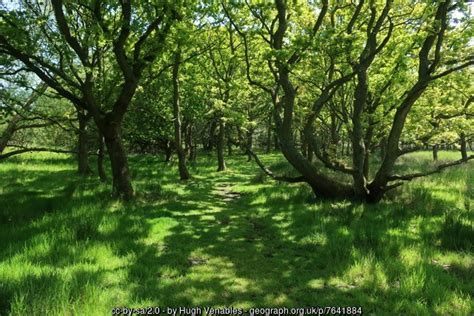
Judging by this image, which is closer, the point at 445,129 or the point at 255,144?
the point at 445,129

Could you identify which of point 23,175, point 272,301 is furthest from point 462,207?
point 23,175

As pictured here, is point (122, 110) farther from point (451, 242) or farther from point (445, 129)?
point (445, 129)

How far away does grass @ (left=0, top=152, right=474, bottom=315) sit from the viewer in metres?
5.27

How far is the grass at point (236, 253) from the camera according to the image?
17.3 feet

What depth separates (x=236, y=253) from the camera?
767 cm

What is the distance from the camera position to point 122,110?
42.1 ft

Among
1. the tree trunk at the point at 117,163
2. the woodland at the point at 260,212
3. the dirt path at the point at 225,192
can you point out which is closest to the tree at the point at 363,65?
the woodland at the point at 260,212

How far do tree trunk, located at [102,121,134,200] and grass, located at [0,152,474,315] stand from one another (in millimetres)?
608

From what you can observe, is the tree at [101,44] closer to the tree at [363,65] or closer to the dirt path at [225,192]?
the tree at [363,65]

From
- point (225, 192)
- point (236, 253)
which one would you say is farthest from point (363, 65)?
point (225, 192)

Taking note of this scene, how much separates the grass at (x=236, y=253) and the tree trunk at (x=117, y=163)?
608 mm

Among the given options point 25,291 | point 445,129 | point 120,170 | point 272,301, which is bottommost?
point 272,301

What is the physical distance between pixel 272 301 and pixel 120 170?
28.8ft

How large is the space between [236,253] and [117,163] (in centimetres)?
686
